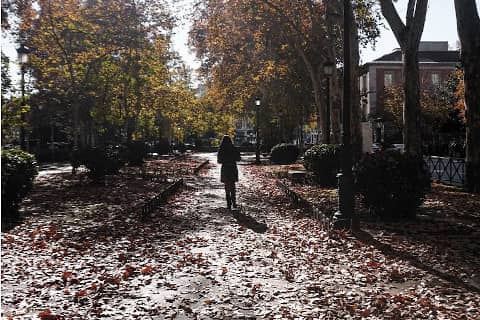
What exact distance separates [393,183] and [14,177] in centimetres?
827

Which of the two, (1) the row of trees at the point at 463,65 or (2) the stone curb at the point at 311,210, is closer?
(2) the stone curb at the point at 311,210

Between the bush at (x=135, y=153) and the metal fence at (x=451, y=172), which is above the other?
the bush at (x=135, y=153)

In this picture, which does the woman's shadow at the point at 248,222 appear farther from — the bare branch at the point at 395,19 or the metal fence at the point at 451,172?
the metal fence at the point at 451,172

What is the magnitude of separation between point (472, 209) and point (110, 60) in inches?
852

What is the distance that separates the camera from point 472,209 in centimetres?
1300

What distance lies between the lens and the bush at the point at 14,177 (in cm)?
1095

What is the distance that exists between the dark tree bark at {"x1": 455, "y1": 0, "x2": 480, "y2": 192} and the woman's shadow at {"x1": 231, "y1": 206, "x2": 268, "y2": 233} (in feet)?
27.4

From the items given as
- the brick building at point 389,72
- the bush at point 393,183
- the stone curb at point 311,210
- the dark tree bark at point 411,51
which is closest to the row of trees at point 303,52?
the dark tree bark at point 411,51

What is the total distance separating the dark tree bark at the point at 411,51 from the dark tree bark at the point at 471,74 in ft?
4.12

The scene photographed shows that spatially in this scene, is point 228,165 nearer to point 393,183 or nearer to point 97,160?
point 393,183

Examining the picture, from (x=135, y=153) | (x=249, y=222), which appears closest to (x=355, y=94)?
(x=249, y=222)

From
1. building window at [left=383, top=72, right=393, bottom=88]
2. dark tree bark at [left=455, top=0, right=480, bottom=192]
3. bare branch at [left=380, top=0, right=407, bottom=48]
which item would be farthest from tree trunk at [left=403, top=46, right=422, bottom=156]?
building window at [left=383, top=72, right=393, bottom=88]

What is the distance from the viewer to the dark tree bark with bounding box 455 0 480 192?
53.2ft

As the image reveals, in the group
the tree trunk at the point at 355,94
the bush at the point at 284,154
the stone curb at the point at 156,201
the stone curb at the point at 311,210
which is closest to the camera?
the stone curb at the point at 311,210
